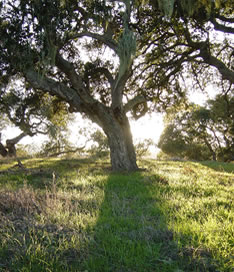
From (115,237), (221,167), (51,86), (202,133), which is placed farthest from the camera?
(202,133)

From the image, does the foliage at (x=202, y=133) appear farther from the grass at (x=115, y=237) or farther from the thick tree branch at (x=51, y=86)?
the grass at (x=115, y=237)

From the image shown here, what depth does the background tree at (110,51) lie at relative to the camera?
282 inches

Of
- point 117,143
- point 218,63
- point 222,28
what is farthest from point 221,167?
point 222,28

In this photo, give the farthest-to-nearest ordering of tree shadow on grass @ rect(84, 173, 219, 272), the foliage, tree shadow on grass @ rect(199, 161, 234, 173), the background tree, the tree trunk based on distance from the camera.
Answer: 1. the foliage
2. tree shadow on grass @ rect(199, 161, 234, 173)
3. the tree trunk
4. the background tree
5. tree shadow on grass @ rect(84, 173, 219, 272)

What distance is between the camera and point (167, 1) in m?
6.58

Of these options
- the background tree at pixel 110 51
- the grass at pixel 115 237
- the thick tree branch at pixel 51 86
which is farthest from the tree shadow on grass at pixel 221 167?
the grass at pixel 115 237

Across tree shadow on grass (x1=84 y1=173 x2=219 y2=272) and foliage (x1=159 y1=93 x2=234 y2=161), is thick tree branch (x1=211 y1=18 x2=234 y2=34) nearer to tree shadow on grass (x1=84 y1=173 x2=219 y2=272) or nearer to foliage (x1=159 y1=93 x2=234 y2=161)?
tree shadow on grass (x1=84 y1=173 x2=219 y2=272)

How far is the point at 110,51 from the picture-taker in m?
10.6

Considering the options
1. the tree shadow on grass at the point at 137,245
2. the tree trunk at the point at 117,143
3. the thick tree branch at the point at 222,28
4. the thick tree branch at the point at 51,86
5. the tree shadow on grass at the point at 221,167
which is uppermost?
the thick tree branch at the point at 222,28

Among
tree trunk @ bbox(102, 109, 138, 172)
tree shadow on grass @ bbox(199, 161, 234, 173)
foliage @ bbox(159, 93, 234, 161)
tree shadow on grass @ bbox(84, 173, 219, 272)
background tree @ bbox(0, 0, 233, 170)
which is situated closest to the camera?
tree shadow on grass @ bbox(84, 173, 219, 272)

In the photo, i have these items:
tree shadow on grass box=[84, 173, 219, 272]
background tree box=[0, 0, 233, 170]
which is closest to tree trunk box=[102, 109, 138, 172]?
background tree box=[0, 0, 233, 170]

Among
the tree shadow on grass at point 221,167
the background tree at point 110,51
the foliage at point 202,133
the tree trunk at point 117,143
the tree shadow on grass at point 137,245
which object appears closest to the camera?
the tree shadow on grass at point 137,245

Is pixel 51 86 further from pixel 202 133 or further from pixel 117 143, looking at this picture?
pixel 202 133

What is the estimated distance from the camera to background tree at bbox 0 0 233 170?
7152 millimetres
